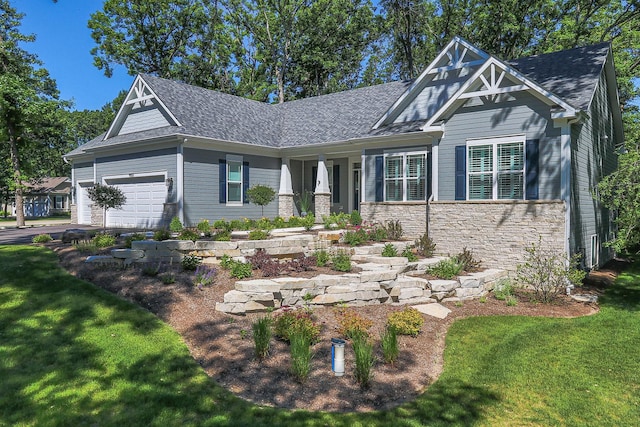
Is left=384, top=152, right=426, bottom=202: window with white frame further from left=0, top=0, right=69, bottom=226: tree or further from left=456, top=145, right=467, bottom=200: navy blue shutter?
left=0, top=0, right=69, bottom=226: tree

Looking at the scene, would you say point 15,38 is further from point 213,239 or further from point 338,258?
point 338,258

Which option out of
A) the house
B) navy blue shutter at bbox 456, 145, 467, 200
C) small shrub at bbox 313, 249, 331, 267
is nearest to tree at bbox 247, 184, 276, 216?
small shrub at bbox 313, 249, 331, 267

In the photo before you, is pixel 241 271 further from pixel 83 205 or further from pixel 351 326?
pixel 83 205

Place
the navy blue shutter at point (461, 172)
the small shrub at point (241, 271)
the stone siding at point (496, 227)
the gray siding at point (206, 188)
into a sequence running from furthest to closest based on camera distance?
the gray siding at point (206, 188) < the navy blue shutter at point (461, 172) < the stone siding at point (496, 227) < the small shrub at point (241, 271)

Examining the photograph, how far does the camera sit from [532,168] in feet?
35.7

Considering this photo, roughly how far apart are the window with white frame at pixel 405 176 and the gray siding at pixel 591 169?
4317 mm

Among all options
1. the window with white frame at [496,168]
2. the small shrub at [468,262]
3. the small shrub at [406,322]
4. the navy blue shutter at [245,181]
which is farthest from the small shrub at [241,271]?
the navy blue shutter at [245,181]

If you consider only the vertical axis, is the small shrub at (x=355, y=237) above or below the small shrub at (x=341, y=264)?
above

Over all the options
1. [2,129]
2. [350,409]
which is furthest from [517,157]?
[2,129]

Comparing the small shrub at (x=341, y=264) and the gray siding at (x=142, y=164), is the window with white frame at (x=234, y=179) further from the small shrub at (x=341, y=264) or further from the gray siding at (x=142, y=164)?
the small shrub at (x=341, y=264)

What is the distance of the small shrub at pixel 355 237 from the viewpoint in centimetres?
1175

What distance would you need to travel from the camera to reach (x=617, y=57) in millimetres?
20766

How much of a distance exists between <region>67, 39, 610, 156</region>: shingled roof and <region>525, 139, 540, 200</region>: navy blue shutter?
6.25ft

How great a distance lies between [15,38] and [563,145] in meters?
24.6
